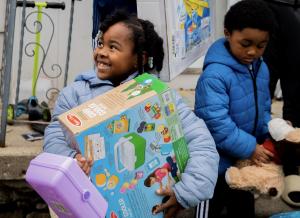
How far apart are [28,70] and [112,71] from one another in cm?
275

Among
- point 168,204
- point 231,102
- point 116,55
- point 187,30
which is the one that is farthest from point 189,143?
point 187,30

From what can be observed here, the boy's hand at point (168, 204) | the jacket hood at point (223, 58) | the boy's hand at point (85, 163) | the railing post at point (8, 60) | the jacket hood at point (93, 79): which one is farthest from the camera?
the railing post at point (8, 60)

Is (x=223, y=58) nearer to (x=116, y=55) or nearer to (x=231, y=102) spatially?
(x=231, y=102)

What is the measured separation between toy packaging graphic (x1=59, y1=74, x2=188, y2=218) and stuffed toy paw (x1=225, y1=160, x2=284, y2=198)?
0.47 meters

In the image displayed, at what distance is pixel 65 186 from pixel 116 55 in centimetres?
83

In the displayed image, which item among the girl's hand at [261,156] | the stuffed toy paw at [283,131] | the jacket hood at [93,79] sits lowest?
the girl's hand at [261,156]

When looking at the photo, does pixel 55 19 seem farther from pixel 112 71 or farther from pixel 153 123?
pixel 153 123

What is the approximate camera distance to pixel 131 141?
231 cm

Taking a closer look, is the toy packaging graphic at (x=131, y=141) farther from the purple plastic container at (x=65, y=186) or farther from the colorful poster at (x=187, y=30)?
the colorful poster at (x=187, y=30)

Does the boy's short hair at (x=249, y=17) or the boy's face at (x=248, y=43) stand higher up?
the boy's short hair at (x=249, y=17)

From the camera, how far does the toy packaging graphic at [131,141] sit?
7.32ft

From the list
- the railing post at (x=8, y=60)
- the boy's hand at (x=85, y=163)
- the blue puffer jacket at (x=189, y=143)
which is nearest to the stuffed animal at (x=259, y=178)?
the blue puffer jacket at (x=189, y=143)

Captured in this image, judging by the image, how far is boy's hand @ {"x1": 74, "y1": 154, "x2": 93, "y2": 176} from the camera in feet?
7.26

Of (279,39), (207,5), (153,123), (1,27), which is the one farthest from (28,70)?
(153,123)
